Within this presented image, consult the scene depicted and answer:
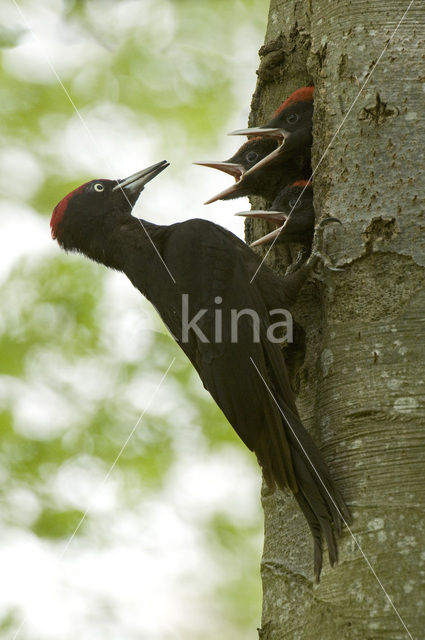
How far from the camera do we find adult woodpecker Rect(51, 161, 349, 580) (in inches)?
113

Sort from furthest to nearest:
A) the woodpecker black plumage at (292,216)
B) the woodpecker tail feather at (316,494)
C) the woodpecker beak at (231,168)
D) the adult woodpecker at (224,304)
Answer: the woodpecker beak at (231,168)
the woodpecker black plumage at (292,216)
the adult woodpecker at (224,304)
the woodpecker tail feather at (316,494)

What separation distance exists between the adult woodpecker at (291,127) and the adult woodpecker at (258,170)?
0.29 ft

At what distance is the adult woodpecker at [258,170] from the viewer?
420 cm

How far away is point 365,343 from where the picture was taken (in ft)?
9.38

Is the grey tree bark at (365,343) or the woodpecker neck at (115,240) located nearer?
the grey tree bark at (365,343)

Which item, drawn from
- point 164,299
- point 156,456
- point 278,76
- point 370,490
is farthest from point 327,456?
point 156,456

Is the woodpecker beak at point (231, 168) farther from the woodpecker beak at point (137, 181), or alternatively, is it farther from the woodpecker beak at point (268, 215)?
the woodpecker beak at point (268, 215)

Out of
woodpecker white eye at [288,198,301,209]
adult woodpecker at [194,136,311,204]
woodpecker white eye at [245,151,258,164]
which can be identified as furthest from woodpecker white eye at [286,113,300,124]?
woodpecker white eye at [245,151,258,164]

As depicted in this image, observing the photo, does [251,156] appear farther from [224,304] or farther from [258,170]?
[224,304]

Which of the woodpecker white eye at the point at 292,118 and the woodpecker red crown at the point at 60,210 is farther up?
the woodpecker white eye at the point at 292,118

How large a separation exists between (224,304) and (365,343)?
77 centimetres

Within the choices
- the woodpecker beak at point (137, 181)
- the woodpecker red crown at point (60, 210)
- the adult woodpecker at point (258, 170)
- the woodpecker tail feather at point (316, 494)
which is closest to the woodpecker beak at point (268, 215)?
the adult woodpecker at point (258, 170)

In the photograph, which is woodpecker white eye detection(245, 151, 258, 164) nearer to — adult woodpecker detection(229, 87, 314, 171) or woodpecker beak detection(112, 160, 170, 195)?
adult woodpecker detection(229, 87, 314, 171)

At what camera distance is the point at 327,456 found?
9.36 ft
